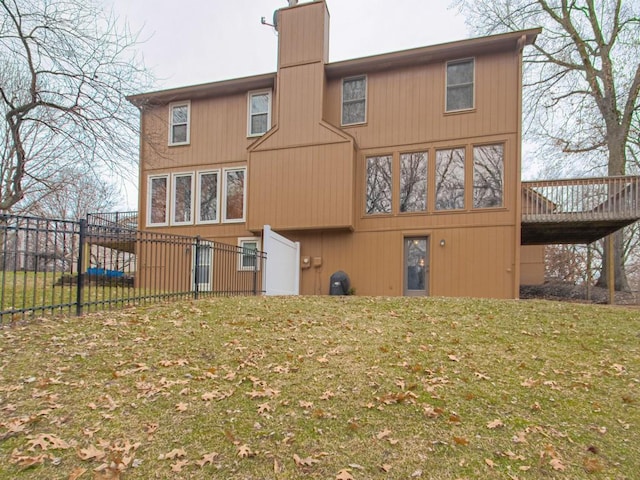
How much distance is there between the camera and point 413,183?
10664mm

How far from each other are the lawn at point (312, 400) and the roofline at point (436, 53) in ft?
25.1

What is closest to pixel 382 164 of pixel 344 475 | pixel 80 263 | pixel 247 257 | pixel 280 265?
pixel 280 265

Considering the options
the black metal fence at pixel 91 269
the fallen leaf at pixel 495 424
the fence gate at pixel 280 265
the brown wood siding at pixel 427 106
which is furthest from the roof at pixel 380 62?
the fallen leaf at pixel 495 424

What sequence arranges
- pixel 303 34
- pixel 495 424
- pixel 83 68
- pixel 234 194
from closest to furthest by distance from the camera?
pixel 495 424 → pixel 83 68 → pixel 303 34 → pixel 234 194

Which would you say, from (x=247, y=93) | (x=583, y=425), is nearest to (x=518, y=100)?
(x=247, y=93)

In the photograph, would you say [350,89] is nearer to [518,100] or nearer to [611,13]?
[518,100]

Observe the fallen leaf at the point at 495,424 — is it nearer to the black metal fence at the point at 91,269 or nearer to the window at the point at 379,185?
the black metal fence at the point at 91,269

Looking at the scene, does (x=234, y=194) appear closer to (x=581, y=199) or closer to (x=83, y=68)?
(x=83, y=68)

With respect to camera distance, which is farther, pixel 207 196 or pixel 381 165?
pixel 207 196

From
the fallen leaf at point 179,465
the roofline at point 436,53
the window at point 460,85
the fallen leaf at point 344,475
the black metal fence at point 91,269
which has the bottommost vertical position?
the fallen leaf at point 179,465

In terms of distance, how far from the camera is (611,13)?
47.7 ft

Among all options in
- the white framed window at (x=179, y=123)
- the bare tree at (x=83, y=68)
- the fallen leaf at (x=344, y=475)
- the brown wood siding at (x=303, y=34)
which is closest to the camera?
the fallen leaf at (x=344, y=475)

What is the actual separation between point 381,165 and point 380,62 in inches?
115

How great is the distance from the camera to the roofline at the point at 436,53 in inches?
384
